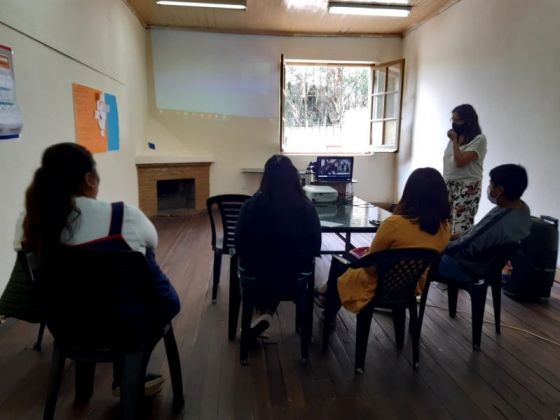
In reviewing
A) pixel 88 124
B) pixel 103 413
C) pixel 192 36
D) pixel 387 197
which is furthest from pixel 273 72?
pixel 103 413

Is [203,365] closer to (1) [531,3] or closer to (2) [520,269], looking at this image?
(2) [520,269]

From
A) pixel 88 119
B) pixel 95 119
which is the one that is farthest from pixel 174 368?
pixel 95 119

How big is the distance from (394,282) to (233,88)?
4.94 metres

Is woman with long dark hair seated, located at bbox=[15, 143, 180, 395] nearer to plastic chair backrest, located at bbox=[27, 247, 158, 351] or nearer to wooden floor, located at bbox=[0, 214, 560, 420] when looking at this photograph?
plastic chair backrest, located at bbox=[27, 247, 158, 351]

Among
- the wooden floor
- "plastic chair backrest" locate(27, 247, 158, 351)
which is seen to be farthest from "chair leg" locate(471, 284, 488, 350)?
"plastic chair backrest" locate(27, 247, 158, 351)

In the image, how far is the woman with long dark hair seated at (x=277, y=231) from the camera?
1964mm

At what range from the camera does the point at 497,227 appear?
2.25m

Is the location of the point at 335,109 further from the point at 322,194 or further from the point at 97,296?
the point at 97,296

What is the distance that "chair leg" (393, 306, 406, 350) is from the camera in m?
2.27

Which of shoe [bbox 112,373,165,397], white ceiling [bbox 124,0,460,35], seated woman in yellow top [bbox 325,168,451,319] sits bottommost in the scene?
shoe [bbox 112,373,165,397]

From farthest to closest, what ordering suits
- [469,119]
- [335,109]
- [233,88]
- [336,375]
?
1. [335,109]
2. [233,88]
3. [469,119]
4. [336,375]

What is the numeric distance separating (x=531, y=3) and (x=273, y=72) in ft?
11.7

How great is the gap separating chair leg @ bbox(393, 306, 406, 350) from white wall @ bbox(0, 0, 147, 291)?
242cm

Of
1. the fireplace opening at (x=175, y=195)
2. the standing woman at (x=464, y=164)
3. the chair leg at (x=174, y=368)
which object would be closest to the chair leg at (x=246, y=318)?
the chair leg at (x=174, y=368)
